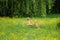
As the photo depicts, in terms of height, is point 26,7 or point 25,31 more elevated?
point 26,7

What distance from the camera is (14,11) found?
1964cm

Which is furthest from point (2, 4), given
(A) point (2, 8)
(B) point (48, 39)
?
(B) point (48, 39)

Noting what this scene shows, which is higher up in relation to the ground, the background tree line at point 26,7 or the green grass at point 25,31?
the background tree line at point 26,7

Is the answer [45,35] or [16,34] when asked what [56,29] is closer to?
[45,35]

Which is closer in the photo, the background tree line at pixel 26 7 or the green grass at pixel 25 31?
the green grass at pixel 25 31

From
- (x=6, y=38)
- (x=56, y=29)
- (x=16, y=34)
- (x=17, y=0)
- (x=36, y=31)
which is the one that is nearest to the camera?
(x=6, y=38)

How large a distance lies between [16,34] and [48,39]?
1835 millimetres

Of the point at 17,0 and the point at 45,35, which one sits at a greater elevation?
the point at 17,0

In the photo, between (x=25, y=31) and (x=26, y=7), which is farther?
(x=26, y=7)

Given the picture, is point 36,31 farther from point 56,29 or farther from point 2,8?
point 2,8

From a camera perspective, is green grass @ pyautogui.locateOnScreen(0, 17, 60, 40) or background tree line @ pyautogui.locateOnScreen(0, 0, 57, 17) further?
background tree line @ pyautogui.locateOnScreen(0, 0, 57, 17)

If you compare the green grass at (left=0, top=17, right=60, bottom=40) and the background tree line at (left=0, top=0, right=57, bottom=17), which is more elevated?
the background tree line at (left=0, top=0, right=57, bottom=17)

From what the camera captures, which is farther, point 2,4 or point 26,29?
point 2,4

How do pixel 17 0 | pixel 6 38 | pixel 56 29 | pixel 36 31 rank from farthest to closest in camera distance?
pixel 17 0 → pixel 56 29 → pixel 36 31 → pixel 6 38
